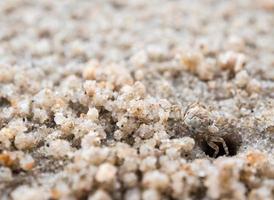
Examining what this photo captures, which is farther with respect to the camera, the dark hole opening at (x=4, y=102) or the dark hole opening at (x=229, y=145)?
the dark hole opening at (x=4, y=102)

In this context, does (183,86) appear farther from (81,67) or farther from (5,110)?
(5,110)

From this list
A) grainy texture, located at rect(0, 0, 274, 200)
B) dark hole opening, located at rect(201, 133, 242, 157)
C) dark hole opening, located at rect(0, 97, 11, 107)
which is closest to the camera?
grainy texture, located at rect(0, 0, 274, 200)

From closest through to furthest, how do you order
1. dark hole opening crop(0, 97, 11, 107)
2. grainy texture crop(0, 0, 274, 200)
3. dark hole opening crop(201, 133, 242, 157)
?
grainy texture crop(0, 0, 274, 200)
dark hole opening crop(201, 133, 242, 157)
dark hole opening crop(0, 97, 11, 107)

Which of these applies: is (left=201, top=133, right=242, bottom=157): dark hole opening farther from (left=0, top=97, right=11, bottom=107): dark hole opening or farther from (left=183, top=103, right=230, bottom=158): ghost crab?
(left=0, top=97, right=11, bottom=107): dark hole opening

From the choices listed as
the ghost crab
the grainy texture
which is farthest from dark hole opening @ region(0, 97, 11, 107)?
the ghost crab

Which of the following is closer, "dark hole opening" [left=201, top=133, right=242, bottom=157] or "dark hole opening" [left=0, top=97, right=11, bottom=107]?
"dark hole opening" [left=201, top=133, right=242, bottom=157]

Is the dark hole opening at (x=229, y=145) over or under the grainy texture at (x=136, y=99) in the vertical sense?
under

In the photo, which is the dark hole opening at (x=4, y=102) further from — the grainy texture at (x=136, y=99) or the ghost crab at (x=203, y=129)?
the ghost crab at (x=203, y=129)

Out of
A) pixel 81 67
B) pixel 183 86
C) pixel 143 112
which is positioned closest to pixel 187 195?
pixel 143 112

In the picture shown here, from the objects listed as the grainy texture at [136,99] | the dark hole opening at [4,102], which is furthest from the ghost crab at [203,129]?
the dark hole opening at [4,102]
